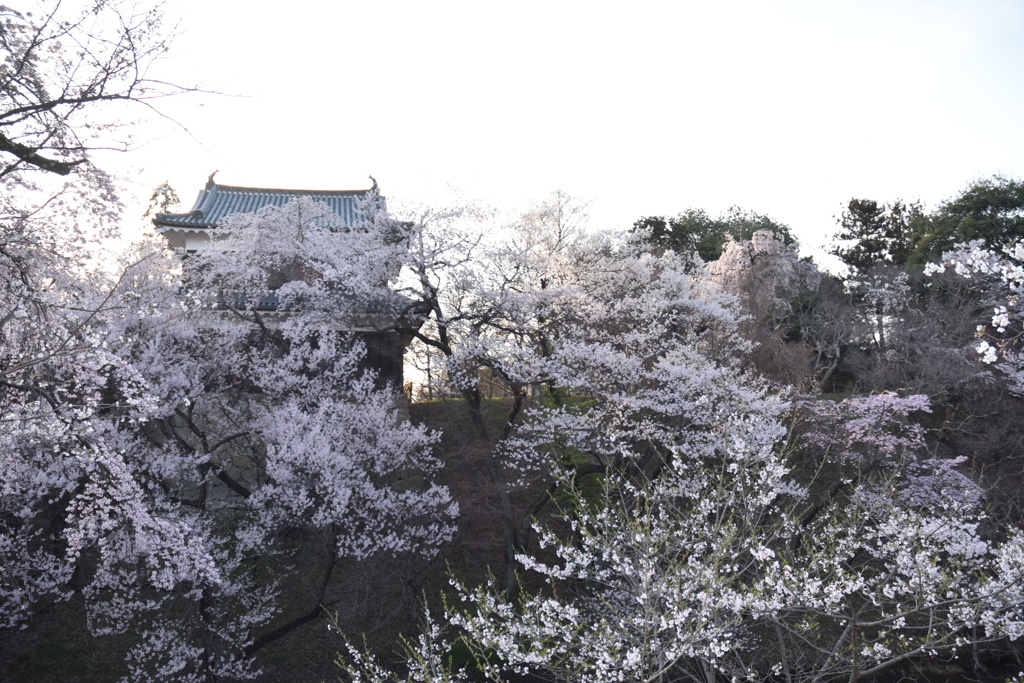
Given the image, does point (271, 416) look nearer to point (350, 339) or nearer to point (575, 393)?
point (350, 339)

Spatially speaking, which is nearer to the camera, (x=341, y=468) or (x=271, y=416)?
(x=341, y=468)

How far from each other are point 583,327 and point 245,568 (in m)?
7.09

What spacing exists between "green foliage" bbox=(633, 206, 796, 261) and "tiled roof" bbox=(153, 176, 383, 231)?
1032 centimetres

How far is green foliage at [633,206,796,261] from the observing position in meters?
26.0

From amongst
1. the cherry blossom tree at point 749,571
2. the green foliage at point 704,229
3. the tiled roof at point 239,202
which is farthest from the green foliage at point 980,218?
the tiled roof at point 239,202

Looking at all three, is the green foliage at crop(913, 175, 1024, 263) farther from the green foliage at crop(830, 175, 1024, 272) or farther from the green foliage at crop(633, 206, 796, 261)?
the green foliage at crop(633, 206, 796, 261)

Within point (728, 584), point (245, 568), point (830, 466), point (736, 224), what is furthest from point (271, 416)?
point (736, 224)

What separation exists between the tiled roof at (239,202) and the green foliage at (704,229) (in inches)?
406

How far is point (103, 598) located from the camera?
1127 centimetres

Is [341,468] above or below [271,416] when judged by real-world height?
below

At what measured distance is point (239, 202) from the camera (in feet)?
63.4

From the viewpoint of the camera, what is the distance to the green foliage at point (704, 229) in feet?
85.4

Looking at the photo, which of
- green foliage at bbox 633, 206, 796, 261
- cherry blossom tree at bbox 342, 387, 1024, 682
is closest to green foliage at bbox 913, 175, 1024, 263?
green foliage at bbox 633, 206, 796, 261

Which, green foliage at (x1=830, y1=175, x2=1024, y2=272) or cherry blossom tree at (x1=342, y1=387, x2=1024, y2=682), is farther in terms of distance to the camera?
green foliage at (x1=830, y1=175, x2=1024, y2=272)
